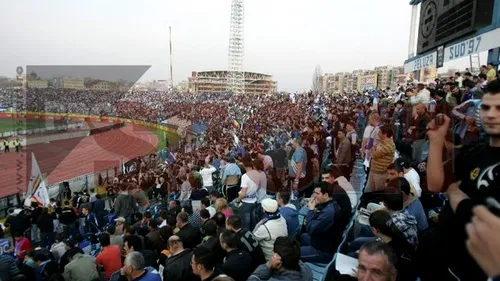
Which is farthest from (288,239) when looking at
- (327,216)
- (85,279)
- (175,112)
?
(175,112)

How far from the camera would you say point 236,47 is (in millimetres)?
74000

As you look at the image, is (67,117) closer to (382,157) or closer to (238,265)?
(382,157)

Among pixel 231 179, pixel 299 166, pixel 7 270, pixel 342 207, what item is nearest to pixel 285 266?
pixel 342 207

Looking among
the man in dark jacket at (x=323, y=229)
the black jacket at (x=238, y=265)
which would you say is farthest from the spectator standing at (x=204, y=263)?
the man in dark jacket at (x=323, y=229)

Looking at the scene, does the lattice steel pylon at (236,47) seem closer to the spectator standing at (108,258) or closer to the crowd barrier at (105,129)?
the crowd barrier at (105,129)

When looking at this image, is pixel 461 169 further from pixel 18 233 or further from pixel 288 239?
pixel 18 233

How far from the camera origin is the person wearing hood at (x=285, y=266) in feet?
11.1

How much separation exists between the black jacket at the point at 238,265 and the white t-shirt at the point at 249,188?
2683mm

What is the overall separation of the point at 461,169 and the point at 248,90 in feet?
400

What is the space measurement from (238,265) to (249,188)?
2844mm

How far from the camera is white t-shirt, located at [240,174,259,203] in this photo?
680 cm

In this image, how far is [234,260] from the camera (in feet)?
13.3

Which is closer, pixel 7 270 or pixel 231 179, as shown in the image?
pixel 7 270

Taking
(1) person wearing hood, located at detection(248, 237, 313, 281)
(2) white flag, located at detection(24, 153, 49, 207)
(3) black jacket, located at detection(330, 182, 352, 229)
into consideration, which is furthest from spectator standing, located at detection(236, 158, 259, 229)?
(2) white flag, located at detection(24, 153, 49, 207)
